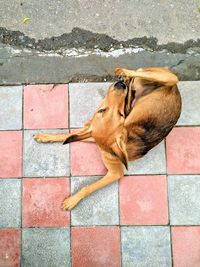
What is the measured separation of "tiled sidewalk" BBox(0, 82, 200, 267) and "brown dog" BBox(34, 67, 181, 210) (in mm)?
498

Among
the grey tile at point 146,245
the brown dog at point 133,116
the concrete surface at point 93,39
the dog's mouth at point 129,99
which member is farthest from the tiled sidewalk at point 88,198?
the dog's mouth at point 129,99

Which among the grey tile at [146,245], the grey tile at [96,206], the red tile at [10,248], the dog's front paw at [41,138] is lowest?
the red tile at [10,248]

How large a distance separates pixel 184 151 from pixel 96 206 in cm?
117

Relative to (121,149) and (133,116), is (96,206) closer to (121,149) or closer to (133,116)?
(133,116)

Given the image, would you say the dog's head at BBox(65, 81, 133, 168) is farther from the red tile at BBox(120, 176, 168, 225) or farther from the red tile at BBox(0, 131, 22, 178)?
the red tile at BBox(0, 131, 22, 178)

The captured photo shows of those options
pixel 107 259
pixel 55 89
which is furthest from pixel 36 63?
pixel 107 259

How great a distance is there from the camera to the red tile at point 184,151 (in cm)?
486

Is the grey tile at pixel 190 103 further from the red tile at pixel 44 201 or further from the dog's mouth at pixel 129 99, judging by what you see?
the red tile at pixel 44 201

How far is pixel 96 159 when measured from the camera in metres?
4.87

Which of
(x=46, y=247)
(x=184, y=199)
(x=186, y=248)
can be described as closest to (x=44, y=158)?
(x=46, y=247)

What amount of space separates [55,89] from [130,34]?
3.55 feet

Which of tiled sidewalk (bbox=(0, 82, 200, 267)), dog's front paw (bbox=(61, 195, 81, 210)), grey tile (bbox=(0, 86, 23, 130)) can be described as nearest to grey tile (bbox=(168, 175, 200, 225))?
tiled sidewalk (bbox=(0, 82, 200, 267))

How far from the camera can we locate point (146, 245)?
4820 mm

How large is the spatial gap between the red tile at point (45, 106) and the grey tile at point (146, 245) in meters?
1.43
